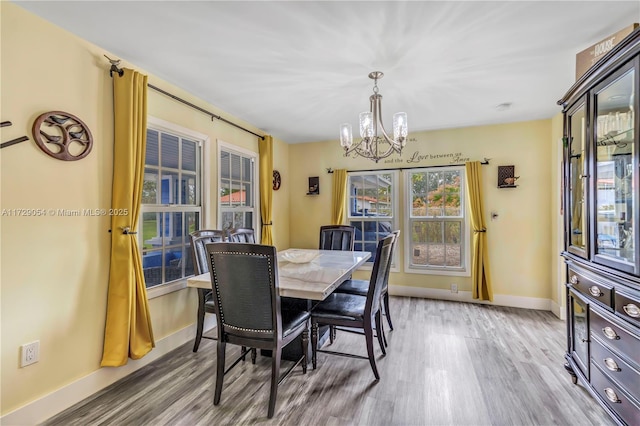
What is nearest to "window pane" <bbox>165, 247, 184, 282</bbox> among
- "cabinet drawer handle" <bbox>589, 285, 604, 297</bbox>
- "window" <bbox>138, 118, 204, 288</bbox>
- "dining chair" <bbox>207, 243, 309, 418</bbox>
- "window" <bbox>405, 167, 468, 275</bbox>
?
"window" <bbox>138, 118, 204, 288</bbox>

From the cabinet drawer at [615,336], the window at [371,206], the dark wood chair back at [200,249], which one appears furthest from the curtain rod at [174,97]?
the cabinet drawer at [615,336]

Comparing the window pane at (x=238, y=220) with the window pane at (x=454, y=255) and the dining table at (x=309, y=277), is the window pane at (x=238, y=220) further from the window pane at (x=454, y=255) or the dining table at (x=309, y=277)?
the window pane at (x=454, y=255)

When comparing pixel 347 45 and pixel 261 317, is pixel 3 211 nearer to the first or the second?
pixel 261 317

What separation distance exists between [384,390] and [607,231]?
1.75m

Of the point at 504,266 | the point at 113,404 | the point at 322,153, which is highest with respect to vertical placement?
the point at 322,153

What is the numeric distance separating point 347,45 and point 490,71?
4.28 feet

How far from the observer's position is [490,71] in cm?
247

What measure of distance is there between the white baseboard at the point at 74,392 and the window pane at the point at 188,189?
133cm

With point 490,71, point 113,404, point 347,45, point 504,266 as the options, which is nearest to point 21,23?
point 347,45

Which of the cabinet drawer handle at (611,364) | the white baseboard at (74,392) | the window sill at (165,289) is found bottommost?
the white baseboard at (74,392)

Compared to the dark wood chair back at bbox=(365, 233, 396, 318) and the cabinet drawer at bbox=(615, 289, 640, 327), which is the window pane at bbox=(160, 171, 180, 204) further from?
the cabinet drawer at bbox=(615, 289, 640, 327)

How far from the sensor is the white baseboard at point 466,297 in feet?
12.5

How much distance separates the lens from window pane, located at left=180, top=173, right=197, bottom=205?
9.81ft

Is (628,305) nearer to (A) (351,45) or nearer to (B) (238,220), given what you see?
(A) (351,45)
